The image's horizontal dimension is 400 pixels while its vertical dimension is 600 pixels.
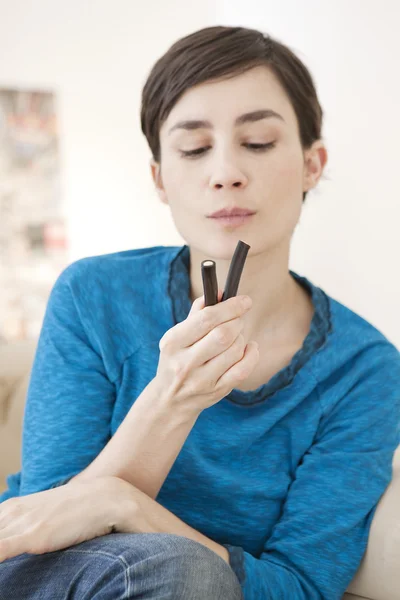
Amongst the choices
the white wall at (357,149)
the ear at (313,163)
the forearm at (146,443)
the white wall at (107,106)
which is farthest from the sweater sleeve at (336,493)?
the white wall at (107,106)

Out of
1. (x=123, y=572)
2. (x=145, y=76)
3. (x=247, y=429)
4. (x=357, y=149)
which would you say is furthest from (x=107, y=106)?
(x=123, y=572)

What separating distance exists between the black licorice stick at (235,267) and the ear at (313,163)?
33cm

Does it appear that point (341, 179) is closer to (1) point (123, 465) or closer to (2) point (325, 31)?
(2) point (325, 31)

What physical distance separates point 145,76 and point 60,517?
1929 mm

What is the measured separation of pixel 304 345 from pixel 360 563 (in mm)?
295

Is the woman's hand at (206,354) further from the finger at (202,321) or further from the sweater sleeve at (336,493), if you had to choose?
the sweater sleeve at (336,493)

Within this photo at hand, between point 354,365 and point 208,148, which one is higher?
point 208,148

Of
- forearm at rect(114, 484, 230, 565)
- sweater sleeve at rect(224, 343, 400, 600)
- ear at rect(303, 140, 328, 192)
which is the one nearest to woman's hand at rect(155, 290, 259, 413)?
forearm at rect(114, 484, 230, 565)

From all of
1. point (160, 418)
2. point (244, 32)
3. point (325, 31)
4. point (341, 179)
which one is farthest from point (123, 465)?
point (325, 31)

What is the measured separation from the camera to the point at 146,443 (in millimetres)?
801

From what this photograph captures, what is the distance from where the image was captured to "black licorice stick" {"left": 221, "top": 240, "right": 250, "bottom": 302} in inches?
27.0

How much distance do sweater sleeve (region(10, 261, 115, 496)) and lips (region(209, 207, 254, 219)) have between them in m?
0.22

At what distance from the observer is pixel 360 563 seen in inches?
35.0

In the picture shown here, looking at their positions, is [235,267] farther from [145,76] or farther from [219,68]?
[145,76]
